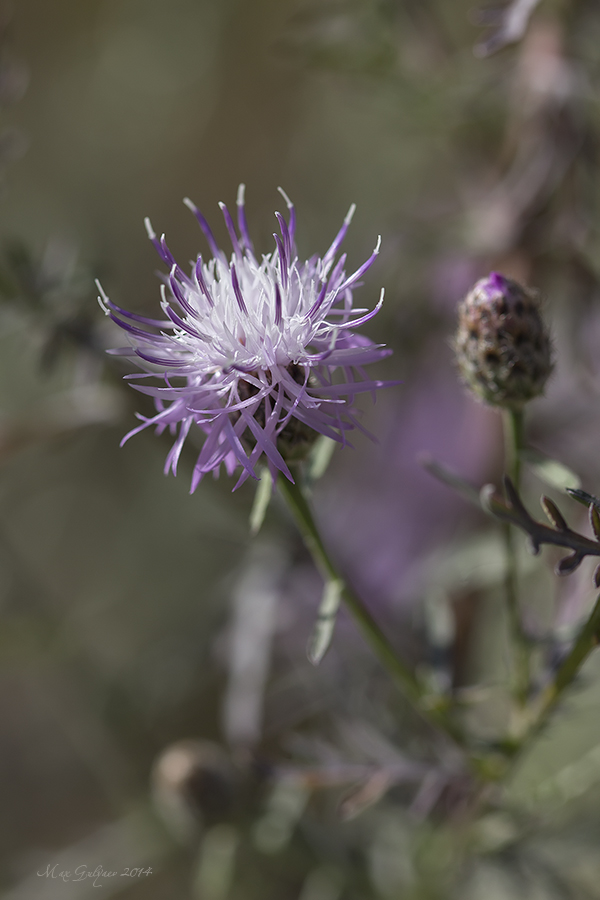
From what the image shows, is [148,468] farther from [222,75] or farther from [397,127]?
[222,75]

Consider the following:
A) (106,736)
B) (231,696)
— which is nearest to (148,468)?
(106,736)

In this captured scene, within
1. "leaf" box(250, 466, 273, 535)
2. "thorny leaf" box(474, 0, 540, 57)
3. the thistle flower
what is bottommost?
"leaf" box(250, 466, 273, 535)

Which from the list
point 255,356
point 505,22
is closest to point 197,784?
point 255,356

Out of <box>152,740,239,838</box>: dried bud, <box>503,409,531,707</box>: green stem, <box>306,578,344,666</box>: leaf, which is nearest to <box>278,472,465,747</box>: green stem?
<box>306,578,344,666</box>: leaf

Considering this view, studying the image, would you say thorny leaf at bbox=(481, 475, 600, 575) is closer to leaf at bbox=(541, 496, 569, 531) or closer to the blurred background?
leaf at bbox=(541, 496, 569, 531)

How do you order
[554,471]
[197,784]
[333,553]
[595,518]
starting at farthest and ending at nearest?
[333,553]
[197,784]
[554,471]
[595,518]

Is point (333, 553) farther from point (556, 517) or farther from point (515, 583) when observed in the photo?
point (556, 517)

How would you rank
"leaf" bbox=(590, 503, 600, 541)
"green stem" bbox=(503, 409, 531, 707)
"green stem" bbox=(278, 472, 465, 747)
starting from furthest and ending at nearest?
"green stem" bbox=(503, 409, 531, 707) < "green stem" bbox=(278, 472, 465, 747) < "leaf" bbox=(590, 503, 600, 541)
